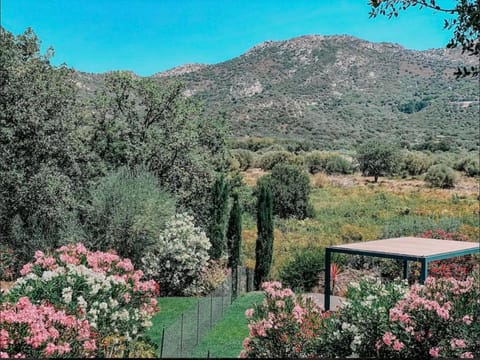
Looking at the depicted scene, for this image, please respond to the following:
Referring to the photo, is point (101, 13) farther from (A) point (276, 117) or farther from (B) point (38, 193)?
(A) point (276, 117)

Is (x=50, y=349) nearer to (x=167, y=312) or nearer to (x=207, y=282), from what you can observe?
(x=167, y=312)

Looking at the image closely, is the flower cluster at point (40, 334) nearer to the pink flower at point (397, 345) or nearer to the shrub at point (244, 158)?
the pink flower at point (397, 345)

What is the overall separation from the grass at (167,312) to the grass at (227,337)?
3.05ft

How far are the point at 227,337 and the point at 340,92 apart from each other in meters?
58.9

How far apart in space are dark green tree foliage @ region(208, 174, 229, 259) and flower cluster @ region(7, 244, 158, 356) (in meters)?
9.71

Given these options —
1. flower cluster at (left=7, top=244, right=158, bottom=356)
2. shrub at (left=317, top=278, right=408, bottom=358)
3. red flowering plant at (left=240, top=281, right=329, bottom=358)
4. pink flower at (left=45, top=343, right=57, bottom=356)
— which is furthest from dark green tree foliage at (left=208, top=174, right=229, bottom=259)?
pink flower at (left=45, top=343, right=57, bottom=356)

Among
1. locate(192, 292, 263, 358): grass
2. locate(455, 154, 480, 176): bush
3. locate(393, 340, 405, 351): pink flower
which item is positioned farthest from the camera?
locate(455, 154, 480, 176): bush

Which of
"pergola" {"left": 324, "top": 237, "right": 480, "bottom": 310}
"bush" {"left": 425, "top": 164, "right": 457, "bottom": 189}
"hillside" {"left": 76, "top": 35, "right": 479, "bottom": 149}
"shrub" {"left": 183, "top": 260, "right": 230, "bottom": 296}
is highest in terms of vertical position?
"hillside" {"left": 76, "top": 35, "right": 479, "bottom": 149}

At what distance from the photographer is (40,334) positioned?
522 centimetres

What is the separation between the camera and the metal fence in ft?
27.1

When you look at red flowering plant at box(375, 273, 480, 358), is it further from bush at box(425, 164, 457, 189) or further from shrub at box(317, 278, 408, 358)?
bush at box(425, 164, 457, 189)

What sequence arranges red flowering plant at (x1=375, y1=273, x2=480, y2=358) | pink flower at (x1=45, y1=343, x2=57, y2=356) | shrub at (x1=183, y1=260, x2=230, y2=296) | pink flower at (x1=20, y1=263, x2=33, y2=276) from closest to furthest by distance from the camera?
pink flower at (x1=45, y1=343, x2=57, y2=356) < red flowering plant at (x1=375, y1=273, x2=480, y2=358) < pink flower at (x1=20, y1=263, x2=33, y2=276) < shrub at (x1=183, y1=260, x2=230, y2=296)

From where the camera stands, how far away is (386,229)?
2180 centimetres

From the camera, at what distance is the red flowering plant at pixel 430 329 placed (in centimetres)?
612
